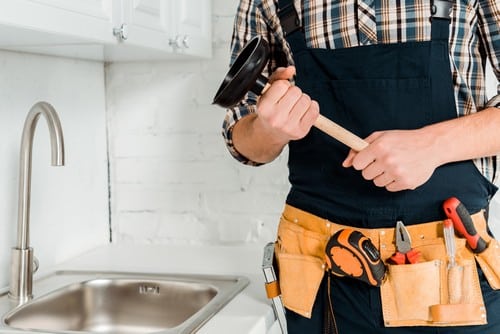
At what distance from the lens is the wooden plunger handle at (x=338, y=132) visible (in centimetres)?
104

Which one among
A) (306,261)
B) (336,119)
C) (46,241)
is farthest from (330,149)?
(46,241)

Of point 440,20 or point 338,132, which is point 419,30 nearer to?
point 440,20

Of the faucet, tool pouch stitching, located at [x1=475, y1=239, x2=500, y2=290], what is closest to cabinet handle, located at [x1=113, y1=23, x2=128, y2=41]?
the faucet

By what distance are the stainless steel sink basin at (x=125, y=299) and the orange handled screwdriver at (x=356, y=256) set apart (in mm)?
489

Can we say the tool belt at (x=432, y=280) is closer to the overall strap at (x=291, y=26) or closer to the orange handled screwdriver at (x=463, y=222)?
the orange handled screwdriver at (x=463, y=222)

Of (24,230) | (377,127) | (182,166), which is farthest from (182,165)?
(377,127)

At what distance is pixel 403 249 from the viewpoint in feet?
3.63

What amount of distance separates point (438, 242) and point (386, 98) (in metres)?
0.25

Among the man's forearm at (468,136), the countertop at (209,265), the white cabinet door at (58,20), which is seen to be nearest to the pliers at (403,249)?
the man's forearm at (468,136)

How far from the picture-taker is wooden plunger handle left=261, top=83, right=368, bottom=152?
1042 millimetres

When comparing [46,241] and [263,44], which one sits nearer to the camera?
[263,44]

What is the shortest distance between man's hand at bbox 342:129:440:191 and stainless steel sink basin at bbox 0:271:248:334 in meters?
0.61

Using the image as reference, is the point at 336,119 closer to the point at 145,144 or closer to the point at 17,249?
the point at 17,249

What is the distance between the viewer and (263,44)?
1.01 m
